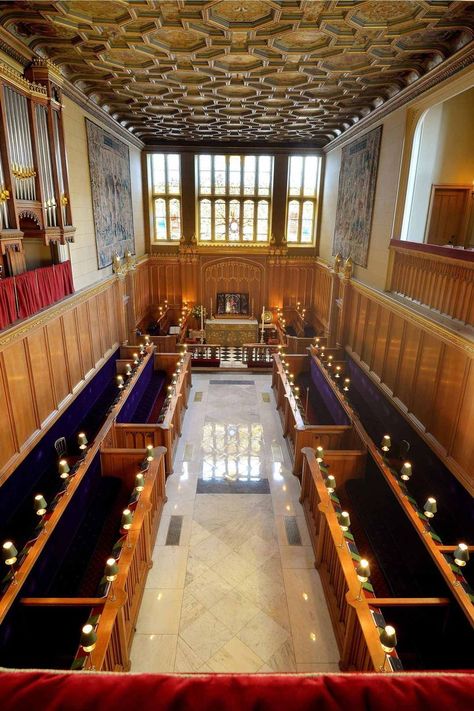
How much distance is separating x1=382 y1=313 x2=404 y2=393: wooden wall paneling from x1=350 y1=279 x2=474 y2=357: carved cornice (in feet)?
0.80

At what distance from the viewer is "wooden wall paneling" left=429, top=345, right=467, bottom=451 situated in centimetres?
661

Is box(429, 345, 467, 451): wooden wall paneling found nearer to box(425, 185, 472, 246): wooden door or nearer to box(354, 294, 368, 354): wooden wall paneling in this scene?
box(425, 185, 472, 246): wooden door

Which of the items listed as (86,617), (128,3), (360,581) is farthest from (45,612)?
(128,3)

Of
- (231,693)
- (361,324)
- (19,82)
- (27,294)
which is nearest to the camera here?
(231,693)

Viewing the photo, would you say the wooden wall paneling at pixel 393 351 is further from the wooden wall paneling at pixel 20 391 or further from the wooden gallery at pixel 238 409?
the wooden wall paneling at pixel 20 391

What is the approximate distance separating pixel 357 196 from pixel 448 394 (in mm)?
7489

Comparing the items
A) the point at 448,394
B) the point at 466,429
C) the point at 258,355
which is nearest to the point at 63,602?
the point at 466,429

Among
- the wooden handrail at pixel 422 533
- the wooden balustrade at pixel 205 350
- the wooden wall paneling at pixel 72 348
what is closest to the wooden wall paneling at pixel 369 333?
the wooden handrail at pixel 422 533

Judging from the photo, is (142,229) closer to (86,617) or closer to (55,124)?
(55,124)

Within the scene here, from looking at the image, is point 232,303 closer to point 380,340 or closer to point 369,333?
point 369,333

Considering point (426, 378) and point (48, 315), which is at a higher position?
point (48, 315)

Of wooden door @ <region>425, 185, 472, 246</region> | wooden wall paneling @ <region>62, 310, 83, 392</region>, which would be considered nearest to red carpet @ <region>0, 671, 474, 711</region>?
wooden wall paneling @ <region>62, 310, 83, 392</region>

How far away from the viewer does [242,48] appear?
285 inches

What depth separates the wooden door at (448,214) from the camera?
30.0 ft
